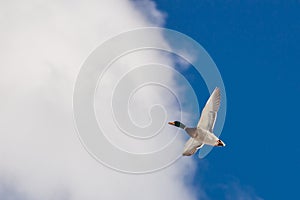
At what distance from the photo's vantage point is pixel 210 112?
55.5 m

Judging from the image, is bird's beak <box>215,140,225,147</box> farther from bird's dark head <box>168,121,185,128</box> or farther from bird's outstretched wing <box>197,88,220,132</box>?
bird's dark head <box>168,121,185,128</box>

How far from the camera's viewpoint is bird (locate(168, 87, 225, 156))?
5504cm

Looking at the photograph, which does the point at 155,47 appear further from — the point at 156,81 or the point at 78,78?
the point at 78,78

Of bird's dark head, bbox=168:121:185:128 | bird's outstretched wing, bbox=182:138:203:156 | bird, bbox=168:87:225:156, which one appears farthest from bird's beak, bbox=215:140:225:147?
bird's dark head, bbox=168:121:185:128

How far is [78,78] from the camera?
6825cm

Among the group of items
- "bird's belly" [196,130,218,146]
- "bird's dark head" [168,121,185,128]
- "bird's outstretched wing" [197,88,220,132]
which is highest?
"bird's dark head" [168,121,185,128]

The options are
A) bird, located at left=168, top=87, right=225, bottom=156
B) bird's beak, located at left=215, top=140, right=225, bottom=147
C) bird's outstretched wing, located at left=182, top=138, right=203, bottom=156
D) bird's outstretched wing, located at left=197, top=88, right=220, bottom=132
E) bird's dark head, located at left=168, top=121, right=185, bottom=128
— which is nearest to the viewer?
bird's outstretched wing, located at left=197, top=88, right=220, bottom=132

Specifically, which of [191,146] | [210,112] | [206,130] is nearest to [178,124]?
[191,146]

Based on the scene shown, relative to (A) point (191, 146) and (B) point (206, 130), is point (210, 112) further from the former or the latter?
(A) point (191, 146)

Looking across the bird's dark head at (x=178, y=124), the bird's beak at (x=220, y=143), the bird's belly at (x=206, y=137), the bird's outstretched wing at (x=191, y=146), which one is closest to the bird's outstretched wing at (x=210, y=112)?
the bird's belly at (x=206, y=137)

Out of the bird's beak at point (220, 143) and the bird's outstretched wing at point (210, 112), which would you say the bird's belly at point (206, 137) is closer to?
the bird's beak at point (220, 143)

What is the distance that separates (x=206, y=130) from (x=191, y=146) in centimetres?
289

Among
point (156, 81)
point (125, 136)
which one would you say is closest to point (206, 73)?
point (156, 81)

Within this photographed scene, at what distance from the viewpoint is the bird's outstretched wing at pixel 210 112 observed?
180 ft
